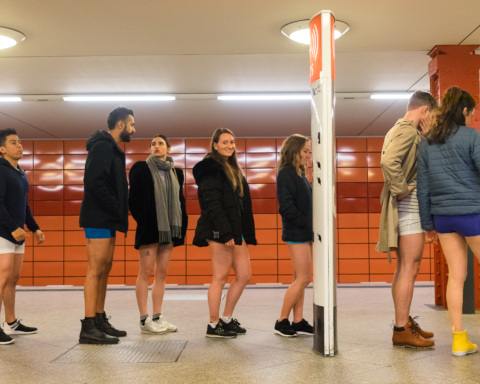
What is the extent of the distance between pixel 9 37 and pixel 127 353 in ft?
9.84

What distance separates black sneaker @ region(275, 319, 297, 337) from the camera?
3.66m

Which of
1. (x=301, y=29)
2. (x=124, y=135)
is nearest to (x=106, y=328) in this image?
(x=124, y=135)

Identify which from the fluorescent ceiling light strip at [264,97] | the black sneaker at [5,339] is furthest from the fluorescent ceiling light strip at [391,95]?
the black sneaker at [5,339]

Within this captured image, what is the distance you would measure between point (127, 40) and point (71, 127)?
13.4ft

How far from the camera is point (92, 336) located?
137 inches

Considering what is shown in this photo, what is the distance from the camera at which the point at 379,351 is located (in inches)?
123

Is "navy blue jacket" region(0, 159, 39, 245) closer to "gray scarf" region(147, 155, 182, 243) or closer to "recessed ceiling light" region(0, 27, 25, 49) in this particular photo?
"gray scarf" region(147, 155, 182, 243)

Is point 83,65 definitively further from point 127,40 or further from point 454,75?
point 454,75

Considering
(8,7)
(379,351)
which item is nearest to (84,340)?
(379,351)

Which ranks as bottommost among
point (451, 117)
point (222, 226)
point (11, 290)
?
point (11, 290)

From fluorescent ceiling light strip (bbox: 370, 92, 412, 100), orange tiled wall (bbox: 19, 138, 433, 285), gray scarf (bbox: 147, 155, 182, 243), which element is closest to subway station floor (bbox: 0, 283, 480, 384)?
gray scarf (bbox: 147, 155, 182, 243)

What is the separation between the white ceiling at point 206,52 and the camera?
13.1ft

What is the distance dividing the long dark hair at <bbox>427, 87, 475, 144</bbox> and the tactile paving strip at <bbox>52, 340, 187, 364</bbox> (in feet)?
6.90

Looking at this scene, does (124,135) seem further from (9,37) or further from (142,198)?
(9,37)
